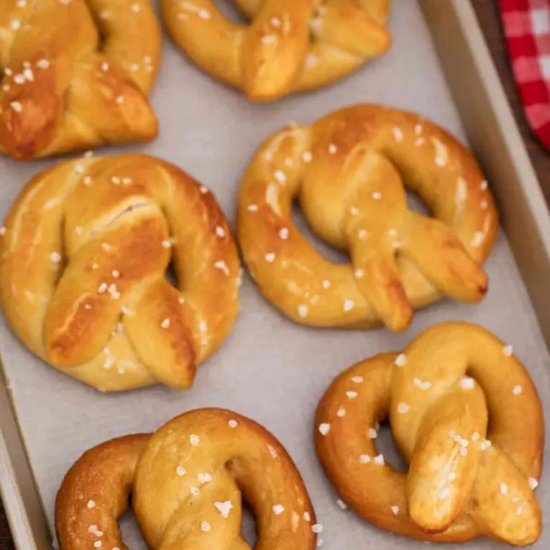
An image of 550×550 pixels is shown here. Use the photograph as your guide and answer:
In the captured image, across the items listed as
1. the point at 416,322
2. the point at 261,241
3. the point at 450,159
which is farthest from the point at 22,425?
the point at 450,159

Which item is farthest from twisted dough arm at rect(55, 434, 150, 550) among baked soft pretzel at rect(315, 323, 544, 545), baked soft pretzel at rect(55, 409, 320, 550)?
baked soft pretzel at rect(315, 323, 544, 545)

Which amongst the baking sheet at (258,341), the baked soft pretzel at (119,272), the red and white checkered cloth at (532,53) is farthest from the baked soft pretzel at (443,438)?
the red and white checkered cloth at (532,53)

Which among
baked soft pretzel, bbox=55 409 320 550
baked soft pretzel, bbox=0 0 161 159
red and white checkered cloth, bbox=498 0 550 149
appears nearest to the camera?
baked soft pretzel, bbox=55 409 320 550

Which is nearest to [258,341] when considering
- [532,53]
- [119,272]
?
[119,272]

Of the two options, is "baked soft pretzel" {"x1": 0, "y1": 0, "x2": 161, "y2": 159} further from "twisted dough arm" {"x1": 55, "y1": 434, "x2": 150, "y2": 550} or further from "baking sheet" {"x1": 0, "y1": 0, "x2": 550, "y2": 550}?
"twisted dough arm" {"x1": 55, "y1": 434, "x2": 150, "y2": 550}

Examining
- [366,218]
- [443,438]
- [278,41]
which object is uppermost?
[278,41]

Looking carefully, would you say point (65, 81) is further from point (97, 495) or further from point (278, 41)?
point (97, 495)
